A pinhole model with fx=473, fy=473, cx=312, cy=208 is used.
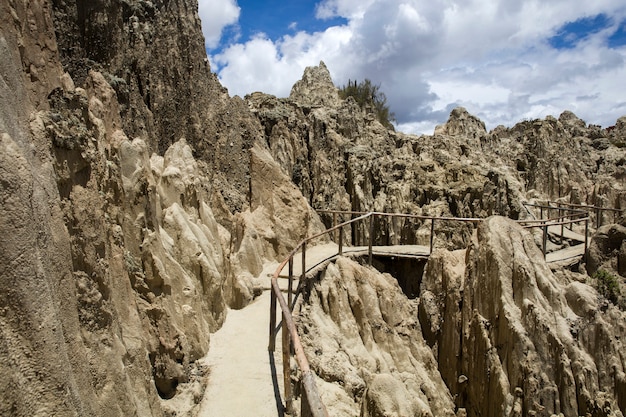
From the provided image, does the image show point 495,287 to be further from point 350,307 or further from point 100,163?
point 100,163

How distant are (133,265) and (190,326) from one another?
1.38 metres

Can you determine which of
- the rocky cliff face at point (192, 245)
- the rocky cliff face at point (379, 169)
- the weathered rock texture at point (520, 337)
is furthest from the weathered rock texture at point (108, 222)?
the rocky cliff face at point (379, 169)

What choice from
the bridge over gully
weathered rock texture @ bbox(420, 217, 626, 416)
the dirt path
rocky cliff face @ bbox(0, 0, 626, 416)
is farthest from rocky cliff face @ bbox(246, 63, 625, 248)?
the dirt path

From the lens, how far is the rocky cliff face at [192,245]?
319 centimetres

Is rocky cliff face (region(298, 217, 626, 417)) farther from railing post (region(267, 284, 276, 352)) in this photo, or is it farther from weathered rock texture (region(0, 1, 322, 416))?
weathered rock texture (region(0, 1, 322, 416))

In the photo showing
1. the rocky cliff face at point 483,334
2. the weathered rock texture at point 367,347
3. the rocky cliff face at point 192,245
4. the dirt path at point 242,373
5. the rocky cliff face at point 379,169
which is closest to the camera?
the rocky cliff face at point 192,245

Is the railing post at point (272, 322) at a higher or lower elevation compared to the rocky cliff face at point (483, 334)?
higher

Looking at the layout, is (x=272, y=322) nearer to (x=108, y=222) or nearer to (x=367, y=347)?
(x=108, y=222)

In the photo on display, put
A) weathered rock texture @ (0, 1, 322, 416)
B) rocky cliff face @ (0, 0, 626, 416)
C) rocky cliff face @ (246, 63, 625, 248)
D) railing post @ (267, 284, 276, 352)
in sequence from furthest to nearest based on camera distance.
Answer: rocky cliff face @ (246, 63, 625, 248) < railing post @ (267, 284, 276, 352) < rocky cliff face @ (0, 0, 626, 416) < weathered rock texture @ (0, 1, 322, 416)

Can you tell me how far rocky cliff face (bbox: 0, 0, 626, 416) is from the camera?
3189 mm

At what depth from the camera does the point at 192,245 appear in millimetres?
7520

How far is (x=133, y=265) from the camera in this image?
221 inches

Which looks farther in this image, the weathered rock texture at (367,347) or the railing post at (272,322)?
the weathered rock texture at (367,347)

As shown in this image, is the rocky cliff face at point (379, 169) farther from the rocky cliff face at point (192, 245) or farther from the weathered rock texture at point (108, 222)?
the weathered rock texture at point (108, 222)
